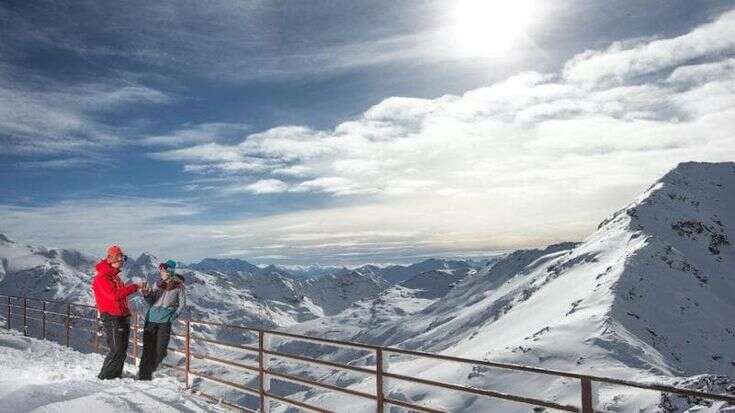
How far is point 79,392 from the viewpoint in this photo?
31.6 ft

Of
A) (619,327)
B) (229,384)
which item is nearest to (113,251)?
(229,384)

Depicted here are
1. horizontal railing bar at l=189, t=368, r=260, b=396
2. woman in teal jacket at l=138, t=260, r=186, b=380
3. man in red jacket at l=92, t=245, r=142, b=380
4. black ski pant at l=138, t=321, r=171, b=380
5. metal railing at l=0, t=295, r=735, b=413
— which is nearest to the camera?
metal railing at l=0, t=295, r=735, b=413

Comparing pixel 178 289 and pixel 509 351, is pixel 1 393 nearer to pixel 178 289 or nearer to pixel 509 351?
pixel 178 289

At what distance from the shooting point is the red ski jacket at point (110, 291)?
35.6 feet

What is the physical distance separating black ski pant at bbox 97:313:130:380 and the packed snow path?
0.24m

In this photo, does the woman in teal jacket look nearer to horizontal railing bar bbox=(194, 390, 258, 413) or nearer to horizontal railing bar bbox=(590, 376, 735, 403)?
horizontal railing bar bbox=(194, 390, 258, 413)

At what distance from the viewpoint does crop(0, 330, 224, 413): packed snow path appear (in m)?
8.78

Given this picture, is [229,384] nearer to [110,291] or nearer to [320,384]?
[320,384]

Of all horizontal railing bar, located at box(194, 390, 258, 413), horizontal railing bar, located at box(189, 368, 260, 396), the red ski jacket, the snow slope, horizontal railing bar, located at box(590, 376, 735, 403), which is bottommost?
the snow slope

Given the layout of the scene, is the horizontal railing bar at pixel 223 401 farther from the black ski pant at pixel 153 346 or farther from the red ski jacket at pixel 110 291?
the red ski jacket at pixel 110 291

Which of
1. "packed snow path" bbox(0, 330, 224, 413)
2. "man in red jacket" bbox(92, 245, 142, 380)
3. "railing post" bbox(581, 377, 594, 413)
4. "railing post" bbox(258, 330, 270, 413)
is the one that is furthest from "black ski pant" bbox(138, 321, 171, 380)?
"railing post" bbox(581, 377, 594, 413)

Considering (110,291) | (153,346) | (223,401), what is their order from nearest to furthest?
(223,401) < (110,291) < (153,346)

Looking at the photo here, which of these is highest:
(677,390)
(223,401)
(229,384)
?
(677,390)

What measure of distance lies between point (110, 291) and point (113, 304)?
0.24m
